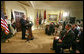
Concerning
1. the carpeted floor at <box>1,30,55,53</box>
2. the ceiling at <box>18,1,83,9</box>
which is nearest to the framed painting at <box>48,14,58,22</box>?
the ceiling at <box>18,1,83,9</box>

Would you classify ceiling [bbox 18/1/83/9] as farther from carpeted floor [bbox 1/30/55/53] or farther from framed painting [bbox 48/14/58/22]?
carpeted floor [bbox 1/30/55/53]

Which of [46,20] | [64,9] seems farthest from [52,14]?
[64,9]

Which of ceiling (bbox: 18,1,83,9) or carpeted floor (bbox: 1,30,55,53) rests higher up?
ceiling (bbox: 18,1,83,9)

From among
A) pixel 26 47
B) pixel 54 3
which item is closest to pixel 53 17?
pixel 54 3

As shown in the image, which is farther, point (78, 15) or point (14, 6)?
point (78, 15)

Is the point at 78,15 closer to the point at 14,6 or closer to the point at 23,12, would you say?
the point at 23,12

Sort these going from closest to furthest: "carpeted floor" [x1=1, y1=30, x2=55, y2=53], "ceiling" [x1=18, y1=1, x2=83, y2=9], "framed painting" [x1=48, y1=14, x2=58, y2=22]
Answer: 1. "carpeted floor" [x1=1, y1=30, x2=55, y2=53]
2. "ceiling" [x1=18, y1=1, x2=83, y2=9]
3. "framed painting" [x1=48, y1=14, x2=58, y2=22]

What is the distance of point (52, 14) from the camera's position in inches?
285

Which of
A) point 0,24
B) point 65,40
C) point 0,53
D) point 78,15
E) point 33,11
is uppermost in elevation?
point 33,11

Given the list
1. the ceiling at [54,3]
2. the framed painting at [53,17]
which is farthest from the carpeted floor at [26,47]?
the framed painting at [53,17]

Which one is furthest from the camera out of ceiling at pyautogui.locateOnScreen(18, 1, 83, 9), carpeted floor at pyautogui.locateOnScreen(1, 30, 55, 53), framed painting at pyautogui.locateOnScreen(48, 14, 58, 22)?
framed painting at pyautogui.locateOnScreen(48, 14, 58, 22)

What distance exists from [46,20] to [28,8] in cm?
250

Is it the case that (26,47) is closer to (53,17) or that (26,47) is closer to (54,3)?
Answer: (54,3)

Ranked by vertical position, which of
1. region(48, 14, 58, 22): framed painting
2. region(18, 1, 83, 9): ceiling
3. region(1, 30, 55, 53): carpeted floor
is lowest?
region(1, 30, 55, 53): carpeted floor
